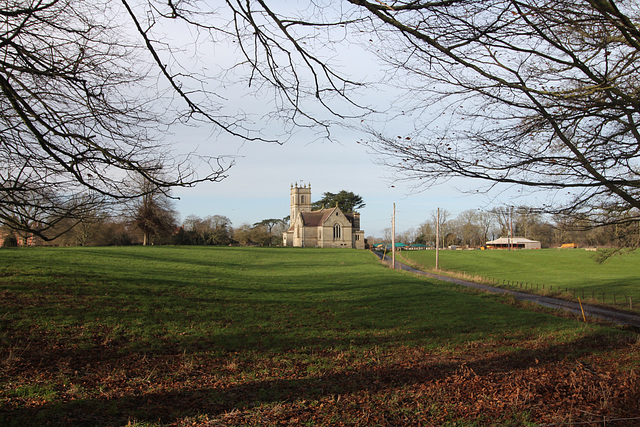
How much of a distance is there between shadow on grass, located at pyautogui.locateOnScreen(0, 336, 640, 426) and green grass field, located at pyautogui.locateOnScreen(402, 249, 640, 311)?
20.1 meters

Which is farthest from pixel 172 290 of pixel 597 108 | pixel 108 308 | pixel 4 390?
pixel 597 108

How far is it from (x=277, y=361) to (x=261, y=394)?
6.11 ft

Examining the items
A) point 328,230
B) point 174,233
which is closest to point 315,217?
point 328,230

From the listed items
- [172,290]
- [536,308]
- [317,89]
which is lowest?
[536,308]

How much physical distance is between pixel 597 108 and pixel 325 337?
272 inches

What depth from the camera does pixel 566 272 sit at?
4688 cm

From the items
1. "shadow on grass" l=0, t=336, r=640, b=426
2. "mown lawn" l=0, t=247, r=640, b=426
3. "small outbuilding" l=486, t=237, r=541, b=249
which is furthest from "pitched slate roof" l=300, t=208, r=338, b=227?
"shadow on grass" l=0, t=336, r=640, b=426

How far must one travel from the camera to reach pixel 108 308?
1029 centimetres

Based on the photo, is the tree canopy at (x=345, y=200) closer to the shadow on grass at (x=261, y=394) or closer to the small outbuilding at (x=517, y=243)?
the small outbuilding at (x=517, y=243)

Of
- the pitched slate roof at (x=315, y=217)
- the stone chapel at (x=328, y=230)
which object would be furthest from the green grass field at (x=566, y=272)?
the pitched slate roof at (x=315, y=217)

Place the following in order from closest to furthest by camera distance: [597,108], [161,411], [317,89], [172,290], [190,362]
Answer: [317,89], [161,411], [597,108], [190,362], [172,290]

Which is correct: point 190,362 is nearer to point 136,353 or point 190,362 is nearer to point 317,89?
point 136,353

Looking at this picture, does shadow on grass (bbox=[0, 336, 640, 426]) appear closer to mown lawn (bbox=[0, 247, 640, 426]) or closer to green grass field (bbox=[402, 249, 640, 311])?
mown lawn (bbox=[0, 247, 640, 426])

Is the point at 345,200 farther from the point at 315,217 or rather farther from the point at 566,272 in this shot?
the point at 566,272
